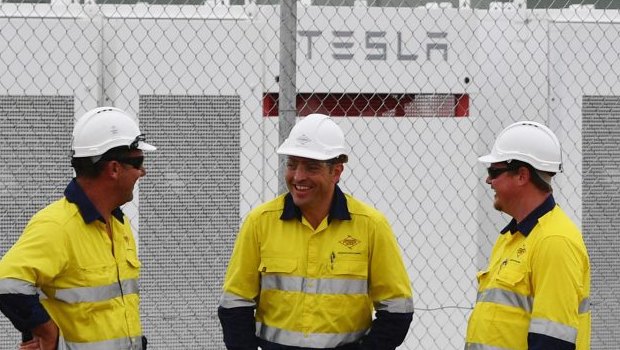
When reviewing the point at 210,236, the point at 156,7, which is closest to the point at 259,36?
the point at 156,7

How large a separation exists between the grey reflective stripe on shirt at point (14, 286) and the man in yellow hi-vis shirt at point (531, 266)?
52.5 inches

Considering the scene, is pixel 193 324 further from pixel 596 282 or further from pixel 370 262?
pixel 596 282

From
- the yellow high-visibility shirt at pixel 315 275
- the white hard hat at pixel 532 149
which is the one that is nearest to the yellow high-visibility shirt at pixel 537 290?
the white hard hat at pixel 532 149

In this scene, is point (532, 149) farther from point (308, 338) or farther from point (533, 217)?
point (308, 338)

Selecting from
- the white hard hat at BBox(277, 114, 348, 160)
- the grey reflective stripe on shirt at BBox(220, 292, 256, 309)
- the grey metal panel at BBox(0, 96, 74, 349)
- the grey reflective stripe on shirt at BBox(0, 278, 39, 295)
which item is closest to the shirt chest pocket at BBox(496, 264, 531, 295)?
the white hard hat at BBox(277, 114, 348, 160)

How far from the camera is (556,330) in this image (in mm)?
2615

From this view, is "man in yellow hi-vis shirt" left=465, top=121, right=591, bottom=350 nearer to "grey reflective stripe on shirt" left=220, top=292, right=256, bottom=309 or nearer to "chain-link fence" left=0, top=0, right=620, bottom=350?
"grey reflective stripe on shirt" left=220, top=292, right=256, bottom=309

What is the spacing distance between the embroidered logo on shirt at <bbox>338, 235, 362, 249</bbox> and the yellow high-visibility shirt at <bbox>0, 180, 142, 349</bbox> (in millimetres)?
709

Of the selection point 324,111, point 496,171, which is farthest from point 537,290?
point 324,111

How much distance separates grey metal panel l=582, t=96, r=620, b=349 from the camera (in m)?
4.38

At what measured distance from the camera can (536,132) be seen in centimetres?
297

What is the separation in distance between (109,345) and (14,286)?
0.38 meters

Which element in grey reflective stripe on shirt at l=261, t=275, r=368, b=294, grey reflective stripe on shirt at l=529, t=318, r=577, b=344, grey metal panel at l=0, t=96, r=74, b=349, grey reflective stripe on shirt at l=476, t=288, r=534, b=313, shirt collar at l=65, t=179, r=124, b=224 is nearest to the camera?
grey reflective stripe on shirt at l=529, t=318, r=577, b=344

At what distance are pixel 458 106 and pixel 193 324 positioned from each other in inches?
60.2
